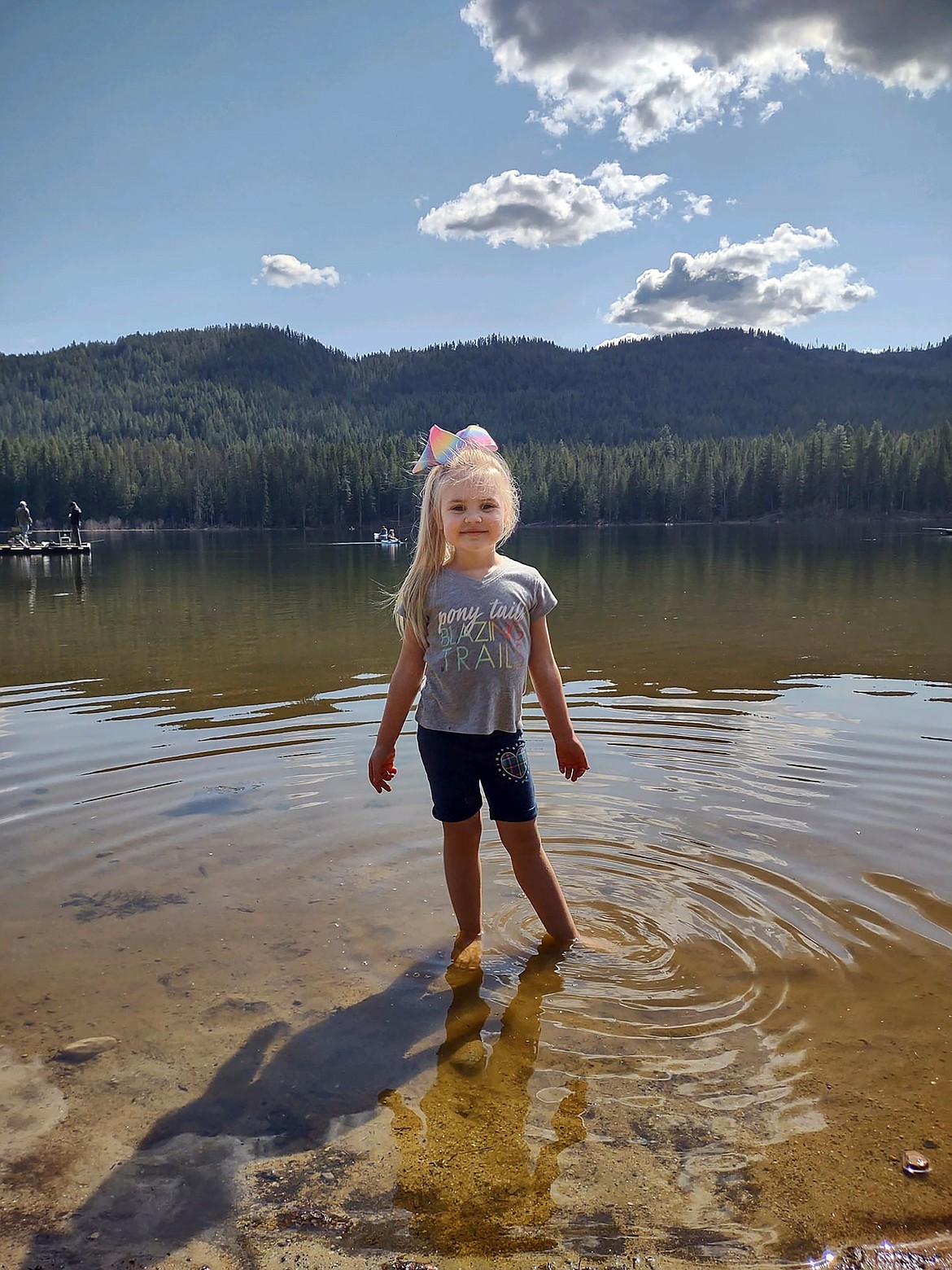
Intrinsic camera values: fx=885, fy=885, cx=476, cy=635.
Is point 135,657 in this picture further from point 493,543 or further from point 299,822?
point 493,543

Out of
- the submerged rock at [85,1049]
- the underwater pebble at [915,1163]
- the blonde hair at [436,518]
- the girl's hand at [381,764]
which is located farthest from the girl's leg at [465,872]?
the underwater pebble at [915,1163]

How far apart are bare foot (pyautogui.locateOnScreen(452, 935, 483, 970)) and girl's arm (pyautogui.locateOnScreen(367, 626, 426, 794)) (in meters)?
0.88

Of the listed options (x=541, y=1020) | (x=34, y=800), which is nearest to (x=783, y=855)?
(x=541, y=1020)

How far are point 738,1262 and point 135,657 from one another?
13949 millimetres

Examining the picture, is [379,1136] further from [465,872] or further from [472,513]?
[472,513]

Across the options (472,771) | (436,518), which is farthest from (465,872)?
(436,518)

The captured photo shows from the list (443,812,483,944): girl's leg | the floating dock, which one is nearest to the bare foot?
(443,812,483,944): girl's leg

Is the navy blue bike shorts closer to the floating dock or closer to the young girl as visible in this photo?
the young girl

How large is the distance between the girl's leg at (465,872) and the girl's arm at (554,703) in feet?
1.75

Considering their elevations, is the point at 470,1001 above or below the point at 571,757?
below

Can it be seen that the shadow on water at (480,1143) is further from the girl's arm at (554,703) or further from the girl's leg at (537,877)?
the girl's arm at (554,703)

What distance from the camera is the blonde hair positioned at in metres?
4.31

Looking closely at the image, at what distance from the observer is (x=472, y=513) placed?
4254 millimetres

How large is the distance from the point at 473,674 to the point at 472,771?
481mm
